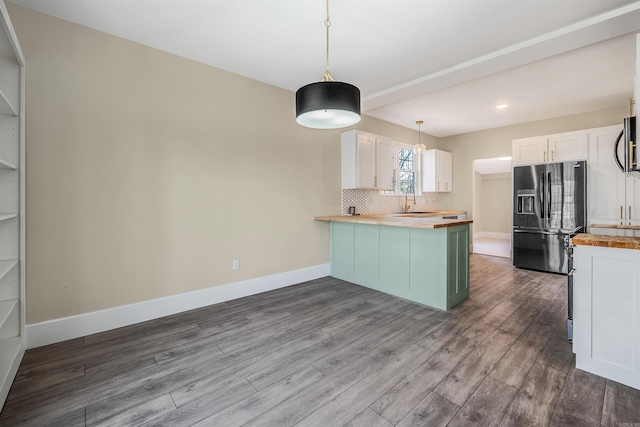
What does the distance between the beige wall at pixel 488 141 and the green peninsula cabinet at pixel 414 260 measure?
379 centimetres

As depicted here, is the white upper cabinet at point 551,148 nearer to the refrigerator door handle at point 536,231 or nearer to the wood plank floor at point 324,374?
the refrigerator door handle at point 536,231

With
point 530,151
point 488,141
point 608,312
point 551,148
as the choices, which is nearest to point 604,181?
point 551,148

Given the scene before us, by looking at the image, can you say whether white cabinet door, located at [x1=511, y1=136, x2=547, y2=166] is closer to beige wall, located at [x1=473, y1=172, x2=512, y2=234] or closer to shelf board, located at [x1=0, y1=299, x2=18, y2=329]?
beige wall, located at [x1=473, y1=172, x2=512, y2=234]

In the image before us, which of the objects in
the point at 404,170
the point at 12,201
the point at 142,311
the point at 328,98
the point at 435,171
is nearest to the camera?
the point at 328,98

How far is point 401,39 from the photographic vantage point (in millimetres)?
2758

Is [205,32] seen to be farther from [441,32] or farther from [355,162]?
[355,162]

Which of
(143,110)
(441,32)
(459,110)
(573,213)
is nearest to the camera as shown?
(441,32)

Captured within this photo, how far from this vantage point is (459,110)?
197 inches

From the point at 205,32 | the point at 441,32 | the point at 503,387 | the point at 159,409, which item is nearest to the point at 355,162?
the point at 441,32

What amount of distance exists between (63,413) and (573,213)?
6.28m

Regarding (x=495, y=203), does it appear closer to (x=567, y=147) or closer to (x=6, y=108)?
(x=567, y=147)

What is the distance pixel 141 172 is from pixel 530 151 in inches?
236

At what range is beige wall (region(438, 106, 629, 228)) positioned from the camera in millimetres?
4914

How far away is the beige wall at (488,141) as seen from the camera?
4.91 m
